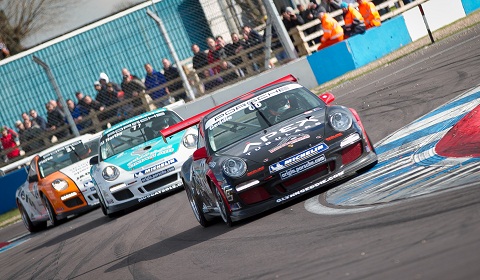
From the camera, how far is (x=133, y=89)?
80.1ft

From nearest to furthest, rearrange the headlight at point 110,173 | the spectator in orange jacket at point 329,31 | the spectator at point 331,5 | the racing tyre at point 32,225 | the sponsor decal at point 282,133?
the sponsor decal at point 282,133
the headlight at point 110,173
the racing tyre at point 32,225
the spectator in orange jacket at point 329,31
the spectator at point 331,5

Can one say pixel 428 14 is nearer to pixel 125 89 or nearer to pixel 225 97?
pixel 225 97

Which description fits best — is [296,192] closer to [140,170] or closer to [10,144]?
[140,170]

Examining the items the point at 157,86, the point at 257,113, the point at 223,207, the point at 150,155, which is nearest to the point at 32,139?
the point at 157,86

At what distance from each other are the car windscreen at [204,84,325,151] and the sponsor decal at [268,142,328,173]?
91 centimetres

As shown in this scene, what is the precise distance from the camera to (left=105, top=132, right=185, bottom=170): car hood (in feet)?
49.9

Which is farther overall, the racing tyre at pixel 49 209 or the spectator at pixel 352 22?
the spectator at pixel 352 22

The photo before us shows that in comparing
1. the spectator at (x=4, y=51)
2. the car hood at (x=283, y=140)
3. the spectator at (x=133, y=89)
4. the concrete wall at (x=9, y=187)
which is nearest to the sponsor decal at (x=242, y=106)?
the car hood at (x=283, y=140)

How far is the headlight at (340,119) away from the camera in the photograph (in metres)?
9.71

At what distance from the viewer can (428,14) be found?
25.8 meters

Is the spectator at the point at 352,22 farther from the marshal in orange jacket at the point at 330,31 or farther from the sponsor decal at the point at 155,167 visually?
the sponsor decal at the point at 155,167

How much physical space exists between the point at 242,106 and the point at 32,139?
15081mm

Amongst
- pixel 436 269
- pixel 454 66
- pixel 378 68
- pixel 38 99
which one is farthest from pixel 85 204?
pixel 436 269

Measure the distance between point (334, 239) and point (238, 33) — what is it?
17297 mm
